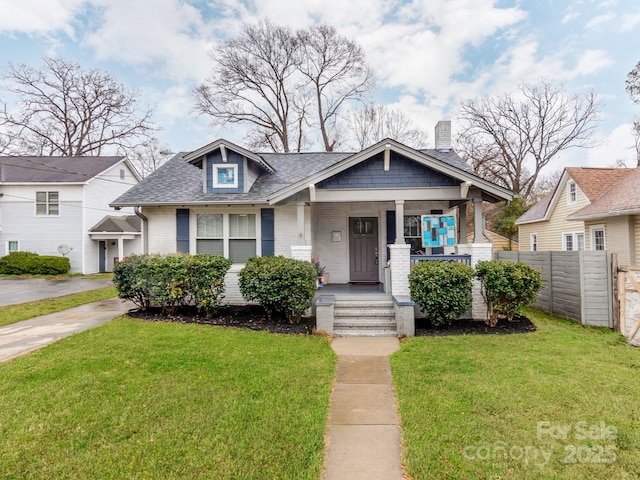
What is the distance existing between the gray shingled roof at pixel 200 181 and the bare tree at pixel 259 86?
12583 millimetres

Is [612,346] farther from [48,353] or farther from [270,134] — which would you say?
[270,134]

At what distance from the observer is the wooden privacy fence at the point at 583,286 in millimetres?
7281

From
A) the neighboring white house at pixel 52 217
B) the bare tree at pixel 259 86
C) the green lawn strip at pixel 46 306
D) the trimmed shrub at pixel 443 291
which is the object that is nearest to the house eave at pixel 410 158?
the trimmed shrub at pixel 443 291

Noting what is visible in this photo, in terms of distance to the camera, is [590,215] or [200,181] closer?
[200,181]

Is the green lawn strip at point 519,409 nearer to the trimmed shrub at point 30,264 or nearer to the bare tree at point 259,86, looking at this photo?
the trimmed shrub at point 30,264

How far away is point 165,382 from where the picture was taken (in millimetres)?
4254

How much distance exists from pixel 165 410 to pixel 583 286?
845 cm

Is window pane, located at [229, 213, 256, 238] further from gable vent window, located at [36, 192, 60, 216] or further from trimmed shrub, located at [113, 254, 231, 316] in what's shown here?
gable vent window, located at [36, 192, 60, 216]

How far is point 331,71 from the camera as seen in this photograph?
24188mm

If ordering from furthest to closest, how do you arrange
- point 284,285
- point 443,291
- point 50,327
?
point 50,327, point 284,285, point 443,291

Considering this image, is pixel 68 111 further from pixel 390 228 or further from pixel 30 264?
pixel 390 228

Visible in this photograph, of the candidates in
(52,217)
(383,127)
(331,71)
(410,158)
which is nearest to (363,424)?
(410,158)

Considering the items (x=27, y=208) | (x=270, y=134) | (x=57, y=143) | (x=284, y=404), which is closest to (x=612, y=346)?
(x=284, y=404)

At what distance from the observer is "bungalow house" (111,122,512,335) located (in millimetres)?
7941
